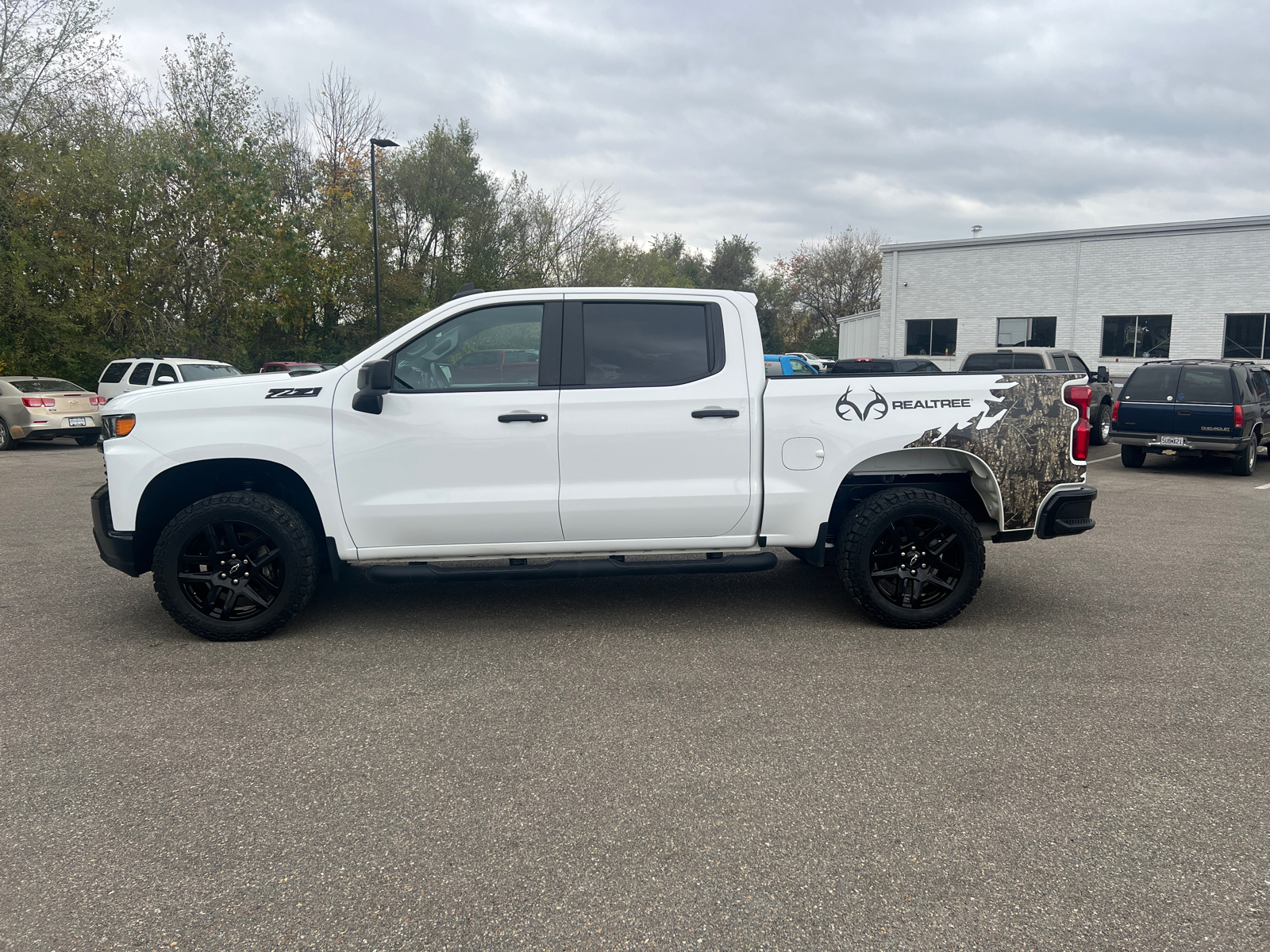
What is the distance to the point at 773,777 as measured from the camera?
3.53 meters

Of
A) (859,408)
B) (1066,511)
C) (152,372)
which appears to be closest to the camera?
(859,408)

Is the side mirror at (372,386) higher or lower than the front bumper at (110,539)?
higher

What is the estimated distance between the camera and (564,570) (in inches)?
206

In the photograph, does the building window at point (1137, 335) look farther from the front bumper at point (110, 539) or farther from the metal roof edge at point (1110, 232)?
the front bumper at point (110, 539)

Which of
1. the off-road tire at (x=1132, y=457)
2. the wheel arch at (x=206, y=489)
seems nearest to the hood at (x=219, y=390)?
the wheel arch at (x=206, y=489)

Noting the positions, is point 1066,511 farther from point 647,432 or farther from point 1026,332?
point 1026,332

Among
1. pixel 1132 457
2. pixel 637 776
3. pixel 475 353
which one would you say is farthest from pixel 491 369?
pixel 1132 457

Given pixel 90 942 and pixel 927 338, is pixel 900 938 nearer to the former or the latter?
pixel 90 942

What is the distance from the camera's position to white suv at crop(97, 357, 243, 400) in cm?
1817

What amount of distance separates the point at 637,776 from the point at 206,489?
3411 mm

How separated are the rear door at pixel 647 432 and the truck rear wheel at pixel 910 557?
0.77 m

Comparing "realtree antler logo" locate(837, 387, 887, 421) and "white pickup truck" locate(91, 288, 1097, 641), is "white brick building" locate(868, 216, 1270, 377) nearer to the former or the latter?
"white pickup truck" locate(91, 288, 1097, 641)

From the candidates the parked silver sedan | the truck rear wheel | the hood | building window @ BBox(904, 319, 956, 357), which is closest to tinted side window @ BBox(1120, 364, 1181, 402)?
the truck rear wheel

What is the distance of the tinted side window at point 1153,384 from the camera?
13.9 metres
